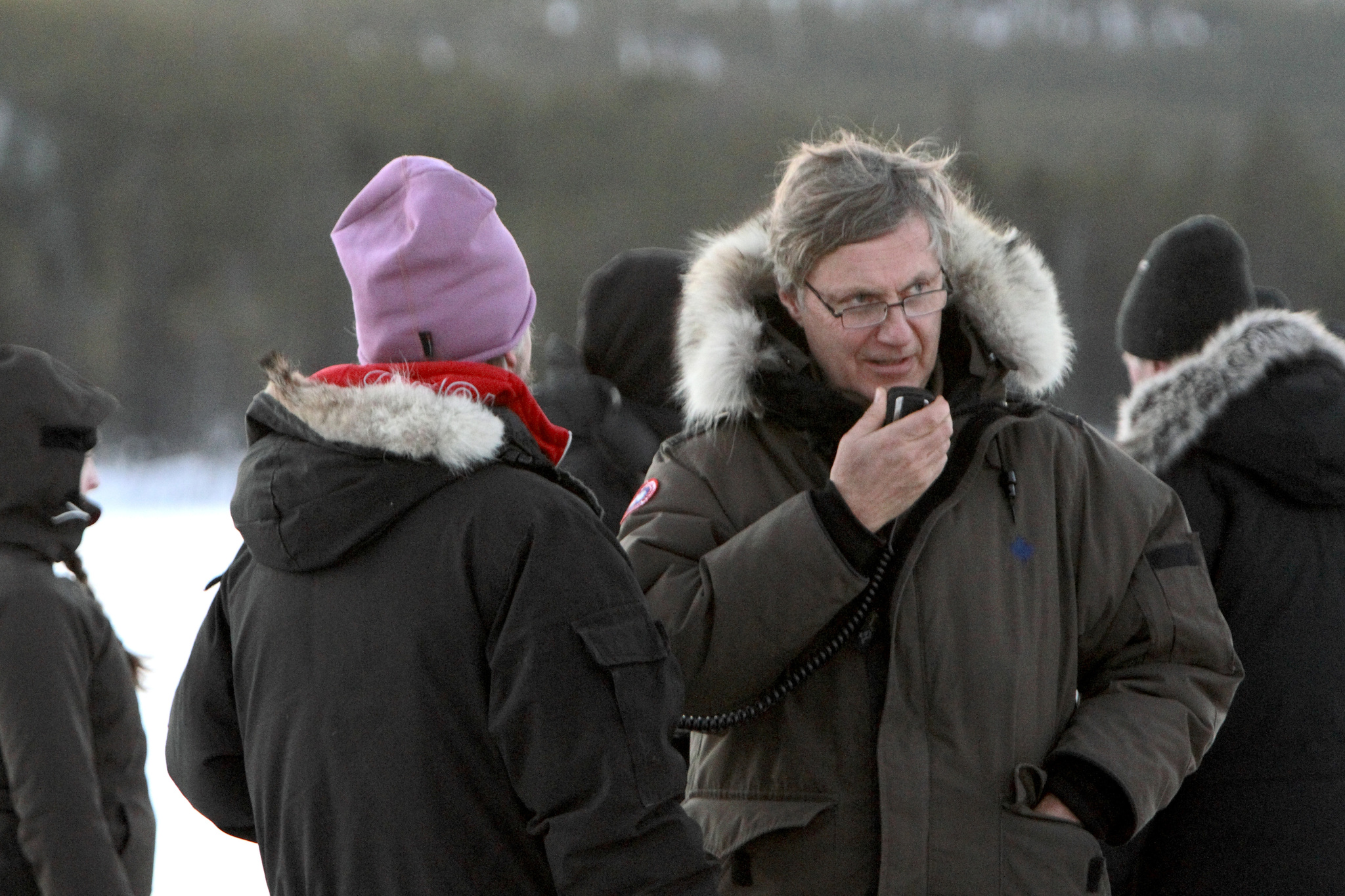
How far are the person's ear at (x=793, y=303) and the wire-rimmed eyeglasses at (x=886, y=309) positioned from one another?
0.23ft

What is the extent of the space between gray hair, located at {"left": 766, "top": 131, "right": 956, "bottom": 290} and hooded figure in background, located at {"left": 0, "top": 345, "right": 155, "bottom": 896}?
142 centimetres

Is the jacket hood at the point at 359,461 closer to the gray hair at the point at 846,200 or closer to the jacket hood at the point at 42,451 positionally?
the gray hair at the point at 846,200

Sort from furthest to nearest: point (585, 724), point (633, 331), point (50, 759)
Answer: point (633, 331) < point (50, 759) < point (585, 724)

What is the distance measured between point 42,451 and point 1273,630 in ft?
7.38

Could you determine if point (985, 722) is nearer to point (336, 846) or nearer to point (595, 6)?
point (336, 846)

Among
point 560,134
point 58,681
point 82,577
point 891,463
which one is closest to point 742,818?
point 891,463

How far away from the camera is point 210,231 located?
16.5m

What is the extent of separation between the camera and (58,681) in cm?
223

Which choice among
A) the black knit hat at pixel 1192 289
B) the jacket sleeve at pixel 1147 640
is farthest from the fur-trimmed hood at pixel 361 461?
the black knit hat at pixel 1192 289

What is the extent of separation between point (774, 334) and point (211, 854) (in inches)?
137

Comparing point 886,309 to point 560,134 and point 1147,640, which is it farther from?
point 560,134

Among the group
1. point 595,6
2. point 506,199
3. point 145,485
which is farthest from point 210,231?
point 595,6

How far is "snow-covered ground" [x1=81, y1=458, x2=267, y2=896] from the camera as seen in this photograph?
4.34 meters

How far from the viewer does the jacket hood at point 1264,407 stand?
7.54 feet
